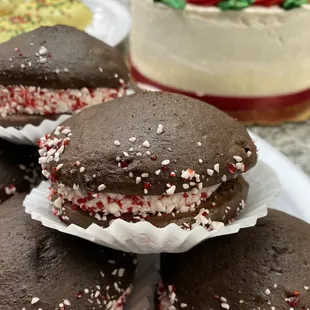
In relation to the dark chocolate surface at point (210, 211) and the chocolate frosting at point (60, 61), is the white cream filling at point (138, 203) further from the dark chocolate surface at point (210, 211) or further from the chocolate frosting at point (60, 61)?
the chocolate frosting at point (60, 61)

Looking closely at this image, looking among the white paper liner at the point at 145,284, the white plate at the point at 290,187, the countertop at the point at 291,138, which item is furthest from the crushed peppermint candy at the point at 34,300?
the countertop at the point at 291,138

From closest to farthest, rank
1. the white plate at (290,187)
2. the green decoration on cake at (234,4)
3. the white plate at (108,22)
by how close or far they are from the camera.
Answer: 1. the white plate at (290,187)
2. the green decoration on cake at (234,4)
3. the white plate at (108,22)

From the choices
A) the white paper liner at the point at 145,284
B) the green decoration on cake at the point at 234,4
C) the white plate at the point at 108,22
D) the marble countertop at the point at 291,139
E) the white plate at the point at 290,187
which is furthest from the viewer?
the white plate at the point at 108,22

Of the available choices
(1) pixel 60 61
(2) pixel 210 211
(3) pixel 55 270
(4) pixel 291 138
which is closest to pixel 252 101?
(4) pixel 291 138

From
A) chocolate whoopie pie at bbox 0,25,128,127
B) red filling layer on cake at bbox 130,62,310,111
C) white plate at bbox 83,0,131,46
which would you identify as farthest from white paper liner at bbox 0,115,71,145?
white plate at bbox 83,0,131,46

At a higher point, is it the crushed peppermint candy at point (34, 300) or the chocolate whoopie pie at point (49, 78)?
the chocolate whoopie pie at point (49, 78)

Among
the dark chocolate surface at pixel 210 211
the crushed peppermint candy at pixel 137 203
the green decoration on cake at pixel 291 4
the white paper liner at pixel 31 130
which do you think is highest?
the crushed peppermint candy at pixel 137 203

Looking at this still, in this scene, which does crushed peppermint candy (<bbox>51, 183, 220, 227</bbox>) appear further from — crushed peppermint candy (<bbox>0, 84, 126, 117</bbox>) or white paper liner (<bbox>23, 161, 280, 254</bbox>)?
crushed peppermint candy (<bbox>0, 84, 126, 117</bbox>)
